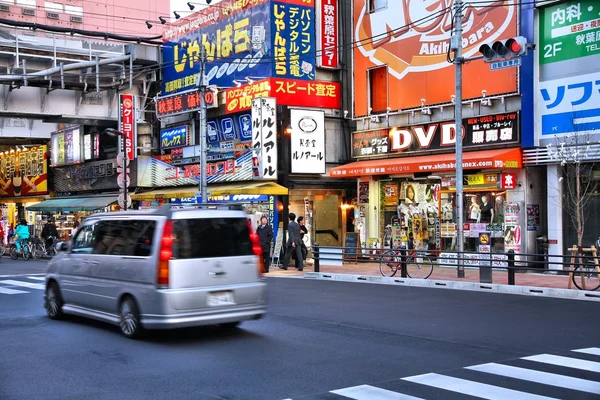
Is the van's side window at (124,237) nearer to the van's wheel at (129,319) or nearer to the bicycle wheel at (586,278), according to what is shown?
the van's wheel at (129,319)

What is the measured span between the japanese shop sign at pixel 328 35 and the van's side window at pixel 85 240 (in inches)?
720

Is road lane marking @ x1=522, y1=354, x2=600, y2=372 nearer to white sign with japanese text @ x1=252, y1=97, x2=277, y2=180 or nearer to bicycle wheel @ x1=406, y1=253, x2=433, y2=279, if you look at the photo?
bicycle wheel @ x1=406, y1=253, x2=433, y2=279

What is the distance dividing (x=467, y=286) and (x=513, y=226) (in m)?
4.79

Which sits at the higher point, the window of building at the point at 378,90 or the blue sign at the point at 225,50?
the blue sign at the point at 225,50

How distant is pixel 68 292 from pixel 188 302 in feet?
10.4

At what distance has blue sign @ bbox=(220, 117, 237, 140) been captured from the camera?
30141 millimetres

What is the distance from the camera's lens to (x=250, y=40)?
28.6 metres

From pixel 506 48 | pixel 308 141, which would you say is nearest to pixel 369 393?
pixel 506 48

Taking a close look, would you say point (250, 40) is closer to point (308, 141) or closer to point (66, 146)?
point (308, 141)

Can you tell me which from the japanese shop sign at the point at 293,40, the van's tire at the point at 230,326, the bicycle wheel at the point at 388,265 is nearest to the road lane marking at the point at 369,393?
the van's tire at the point at 230,326

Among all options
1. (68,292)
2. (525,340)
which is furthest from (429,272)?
(68,292)

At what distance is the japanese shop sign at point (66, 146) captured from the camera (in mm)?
40125

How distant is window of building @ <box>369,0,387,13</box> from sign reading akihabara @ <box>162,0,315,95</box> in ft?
8.15

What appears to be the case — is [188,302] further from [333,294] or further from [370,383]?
[333,294]
